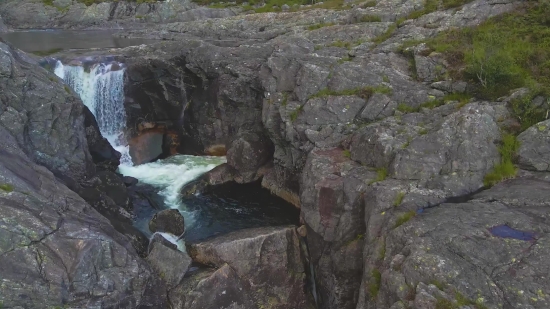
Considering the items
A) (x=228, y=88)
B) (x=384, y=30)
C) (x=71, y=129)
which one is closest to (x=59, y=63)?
(x=71, y=129)

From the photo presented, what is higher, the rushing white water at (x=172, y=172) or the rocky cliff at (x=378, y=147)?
the rocky cliff at (x=378, y=147)

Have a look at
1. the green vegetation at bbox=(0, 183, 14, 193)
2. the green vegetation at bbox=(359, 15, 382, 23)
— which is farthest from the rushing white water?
the green vegetation at bbox=(359, 15, 382, 23)

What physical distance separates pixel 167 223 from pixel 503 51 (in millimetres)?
22231

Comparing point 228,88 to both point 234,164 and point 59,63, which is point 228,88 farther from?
point 59,63

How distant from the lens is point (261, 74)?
29.2m

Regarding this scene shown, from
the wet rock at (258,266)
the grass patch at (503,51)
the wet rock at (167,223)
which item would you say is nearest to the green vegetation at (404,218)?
the wet rock at (258,266)

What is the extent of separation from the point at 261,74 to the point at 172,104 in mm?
9761

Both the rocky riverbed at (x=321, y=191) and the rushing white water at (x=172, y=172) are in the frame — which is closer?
the rocky riverbed at (x=321, y=191)

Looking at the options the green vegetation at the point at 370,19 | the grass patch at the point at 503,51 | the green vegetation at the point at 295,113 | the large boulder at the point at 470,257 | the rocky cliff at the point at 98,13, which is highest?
the rocky cliff at the point at 98,13

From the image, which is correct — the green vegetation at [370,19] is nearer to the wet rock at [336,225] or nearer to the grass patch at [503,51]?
the grass patch at [503,51]

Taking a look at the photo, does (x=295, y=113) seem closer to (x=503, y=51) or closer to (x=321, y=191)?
(x=321, y=191)

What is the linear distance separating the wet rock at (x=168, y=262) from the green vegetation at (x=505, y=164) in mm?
13383

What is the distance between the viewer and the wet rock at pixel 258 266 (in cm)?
1830

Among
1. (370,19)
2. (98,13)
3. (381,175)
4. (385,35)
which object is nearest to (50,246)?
(381,175)
